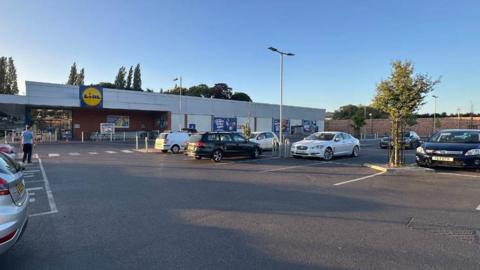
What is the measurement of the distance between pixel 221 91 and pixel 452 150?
8010cm

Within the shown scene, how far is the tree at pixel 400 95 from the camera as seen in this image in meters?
13.2

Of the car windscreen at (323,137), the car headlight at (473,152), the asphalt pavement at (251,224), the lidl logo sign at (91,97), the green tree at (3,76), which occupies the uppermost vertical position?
the green tree at (3,76)

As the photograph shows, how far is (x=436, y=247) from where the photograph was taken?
4715 mm

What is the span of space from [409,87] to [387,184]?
528 centimetres

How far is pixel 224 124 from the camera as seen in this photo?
47.7 metres

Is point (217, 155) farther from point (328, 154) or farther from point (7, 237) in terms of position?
point (7, 237)

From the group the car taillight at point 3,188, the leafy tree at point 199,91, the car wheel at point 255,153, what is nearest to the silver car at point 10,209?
the car taillight at point 3,188

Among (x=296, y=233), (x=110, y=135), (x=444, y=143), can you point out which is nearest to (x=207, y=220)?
(x=296, y=233)

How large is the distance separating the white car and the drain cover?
34.4 feet

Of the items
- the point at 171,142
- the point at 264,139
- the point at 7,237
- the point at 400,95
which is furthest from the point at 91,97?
the point at 7,237

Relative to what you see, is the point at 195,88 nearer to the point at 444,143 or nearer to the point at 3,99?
the point at 3,99

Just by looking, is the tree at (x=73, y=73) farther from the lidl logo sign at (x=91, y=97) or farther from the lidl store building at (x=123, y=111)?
the lidl logo sign at (x=91, y=97)

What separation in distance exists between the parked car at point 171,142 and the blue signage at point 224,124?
2428cm

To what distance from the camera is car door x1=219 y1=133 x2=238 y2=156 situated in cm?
1675
